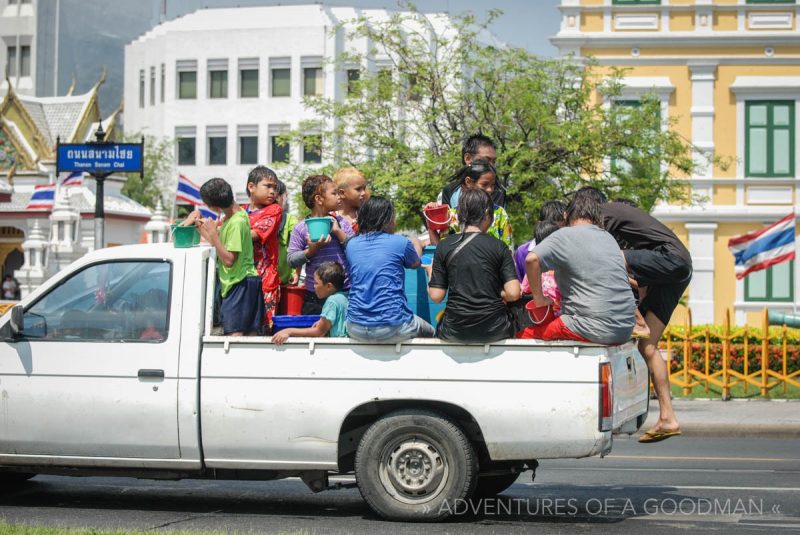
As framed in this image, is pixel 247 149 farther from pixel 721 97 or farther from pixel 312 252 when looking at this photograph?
pixel 312 252

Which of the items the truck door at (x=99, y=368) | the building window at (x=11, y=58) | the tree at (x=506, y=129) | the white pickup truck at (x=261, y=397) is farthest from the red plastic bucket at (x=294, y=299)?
the building window at (x=11, y=58)

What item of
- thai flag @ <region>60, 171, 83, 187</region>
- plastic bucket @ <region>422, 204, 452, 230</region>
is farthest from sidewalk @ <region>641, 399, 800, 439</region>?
thai flag @ <region>60, 171, 83, 187</region>

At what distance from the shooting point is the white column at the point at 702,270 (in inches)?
1283

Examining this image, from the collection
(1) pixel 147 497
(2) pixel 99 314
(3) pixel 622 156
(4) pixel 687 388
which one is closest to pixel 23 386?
(2) pixel 99 314

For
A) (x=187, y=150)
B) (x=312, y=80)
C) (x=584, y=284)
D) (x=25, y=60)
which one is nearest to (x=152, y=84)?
(x=187, y=150)

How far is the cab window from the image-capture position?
8.41 metres

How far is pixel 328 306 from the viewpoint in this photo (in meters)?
8.41

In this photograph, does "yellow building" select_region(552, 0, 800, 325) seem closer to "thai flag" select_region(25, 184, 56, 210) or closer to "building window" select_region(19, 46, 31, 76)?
"thai flag" select_region(25, 184, 56, 210)

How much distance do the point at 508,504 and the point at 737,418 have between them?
7.92 metres

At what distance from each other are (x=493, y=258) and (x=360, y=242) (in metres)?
0.93

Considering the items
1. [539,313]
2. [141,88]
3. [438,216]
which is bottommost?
[539,313]

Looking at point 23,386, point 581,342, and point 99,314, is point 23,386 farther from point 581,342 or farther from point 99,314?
point 581,342

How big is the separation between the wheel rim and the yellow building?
25498mm

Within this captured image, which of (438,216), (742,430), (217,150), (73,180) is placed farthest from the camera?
(217,150)
